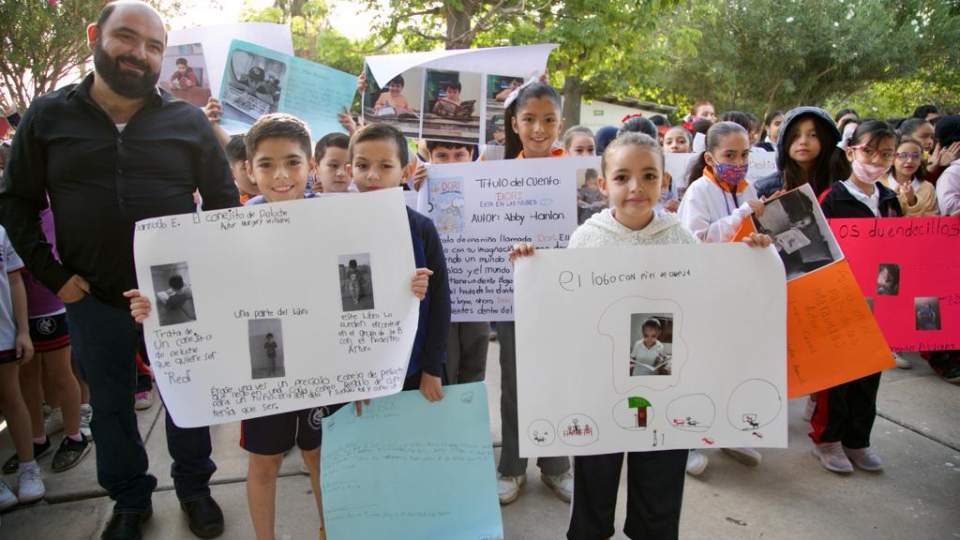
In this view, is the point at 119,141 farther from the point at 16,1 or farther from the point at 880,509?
the point at 16,1

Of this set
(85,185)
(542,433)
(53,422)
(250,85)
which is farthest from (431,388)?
(53,422)

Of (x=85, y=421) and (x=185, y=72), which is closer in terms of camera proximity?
(x=185, y=72)

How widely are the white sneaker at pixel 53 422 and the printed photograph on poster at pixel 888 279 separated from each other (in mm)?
4495

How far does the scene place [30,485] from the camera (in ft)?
9.32

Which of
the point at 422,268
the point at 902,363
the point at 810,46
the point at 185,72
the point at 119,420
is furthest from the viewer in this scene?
the point at 810,46

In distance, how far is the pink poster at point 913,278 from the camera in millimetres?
2793

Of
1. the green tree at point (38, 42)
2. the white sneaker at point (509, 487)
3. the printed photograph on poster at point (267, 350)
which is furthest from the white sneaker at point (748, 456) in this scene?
the green tree at point (38, 42)

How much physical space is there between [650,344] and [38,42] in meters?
10.1

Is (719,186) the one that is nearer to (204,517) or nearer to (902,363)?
(204,517)

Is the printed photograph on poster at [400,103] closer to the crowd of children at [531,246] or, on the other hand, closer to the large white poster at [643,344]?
the crowd of children at [531,246]

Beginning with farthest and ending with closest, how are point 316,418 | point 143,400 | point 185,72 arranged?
point 143,400 < point 185,72 < point 316,418

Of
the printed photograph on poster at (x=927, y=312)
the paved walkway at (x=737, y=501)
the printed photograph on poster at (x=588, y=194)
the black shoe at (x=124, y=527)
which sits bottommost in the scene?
the paved walkway at (x=737, y=501)

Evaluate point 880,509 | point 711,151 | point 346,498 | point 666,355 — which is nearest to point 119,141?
point 346,498

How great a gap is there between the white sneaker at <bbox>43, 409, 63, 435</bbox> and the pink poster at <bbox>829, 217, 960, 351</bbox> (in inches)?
175
